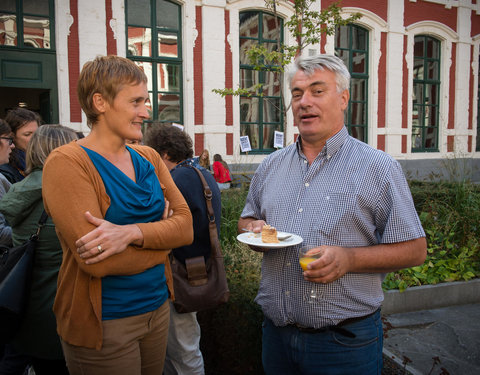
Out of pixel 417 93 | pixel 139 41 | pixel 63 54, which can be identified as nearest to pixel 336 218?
pixel 63 54

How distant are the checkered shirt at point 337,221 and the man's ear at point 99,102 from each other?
0.98m

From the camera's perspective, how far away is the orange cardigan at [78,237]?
1638 mm

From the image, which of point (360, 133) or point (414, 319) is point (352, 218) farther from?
point (360, 133)

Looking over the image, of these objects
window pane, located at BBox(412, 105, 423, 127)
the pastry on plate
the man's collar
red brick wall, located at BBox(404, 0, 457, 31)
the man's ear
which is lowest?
the pastry on plate

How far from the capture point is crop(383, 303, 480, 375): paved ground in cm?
348

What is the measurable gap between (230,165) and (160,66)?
3700 mm

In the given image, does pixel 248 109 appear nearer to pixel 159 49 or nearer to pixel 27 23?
pixel 159 49

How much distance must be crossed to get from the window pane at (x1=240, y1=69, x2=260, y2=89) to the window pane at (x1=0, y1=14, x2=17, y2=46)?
6.50 meters

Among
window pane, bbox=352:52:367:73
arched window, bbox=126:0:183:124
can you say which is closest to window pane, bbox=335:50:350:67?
window pane, bbox=352:52:367:73

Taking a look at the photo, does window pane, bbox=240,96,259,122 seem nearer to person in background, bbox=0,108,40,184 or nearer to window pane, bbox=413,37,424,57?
window pane, bbox=413,37,424,57

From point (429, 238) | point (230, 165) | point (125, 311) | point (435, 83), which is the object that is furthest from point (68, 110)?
point (435, 83)

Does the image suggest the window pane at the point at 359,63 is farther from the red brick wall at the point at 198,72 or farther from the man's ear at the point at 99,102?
the man's ear at the point at 99,102

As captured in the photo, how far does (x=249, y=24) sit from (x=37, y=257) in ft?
39.9

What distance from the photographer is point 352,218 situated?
6.00 ft
